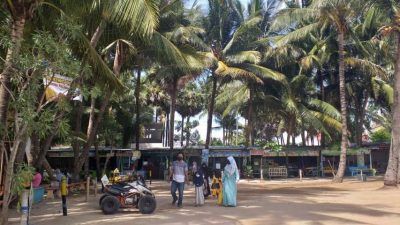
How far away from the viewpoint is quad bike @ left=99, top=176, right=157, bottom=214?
11516 mm

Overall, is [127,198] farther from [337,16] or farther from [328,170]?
[328,170]

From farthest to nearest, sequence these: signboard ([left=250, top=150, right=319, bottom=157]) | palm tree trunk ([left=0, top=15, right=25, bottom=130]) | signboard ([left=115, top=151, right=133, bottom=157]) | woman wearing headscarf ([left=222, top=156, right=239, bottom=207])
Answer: signboard ([left=250, top=150, right=319, bottom=157]), signboard ([left=115, top=151, right=133, bottom=157]), woman wearing headscarf ([left=222, top=156, right=239, bottom=207]), palm tree trunk ([left=0, top=15, right=25, bottom=130])

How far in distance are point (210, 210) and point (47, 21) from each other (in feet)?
20.0

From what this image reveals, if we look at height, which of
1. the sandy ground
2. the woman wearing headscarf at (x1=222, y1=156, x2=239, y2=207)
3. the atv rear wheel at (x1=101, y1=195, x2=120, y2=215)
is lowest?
the sandy ground

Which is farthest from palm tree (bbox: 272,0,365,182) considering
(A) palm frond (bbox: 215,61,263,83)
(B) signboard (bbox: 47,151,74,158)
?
(B) signboard (bbox: 47,151,74,158)

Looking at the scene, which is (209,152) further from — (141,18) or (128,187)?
(141,18)

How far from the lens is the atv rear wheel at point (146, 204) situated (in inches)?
452

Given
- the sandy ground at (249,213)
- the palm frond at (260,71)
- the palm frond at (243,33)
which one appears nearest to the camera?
the sandy ground at (249,213)

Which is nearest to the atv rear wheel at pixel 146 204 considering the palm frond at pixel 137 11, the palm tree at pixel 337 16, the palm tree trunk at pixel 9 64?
the palm frond at pixel 137 11

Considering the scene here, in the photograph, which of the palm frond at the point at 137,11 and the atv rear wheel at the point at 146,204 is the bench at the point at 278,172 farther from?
the palm frond at the point at 137,11

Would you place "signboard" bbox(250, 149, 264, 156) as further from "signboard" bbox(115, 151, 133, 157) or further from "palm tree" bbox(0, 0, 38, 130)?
"palm tree" bbox(0, 0, 38, 130)

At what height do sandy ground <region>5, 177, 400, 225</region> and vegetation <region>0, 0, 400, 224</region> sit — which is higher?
vegetation <region>0, 0, 400, 224</region>

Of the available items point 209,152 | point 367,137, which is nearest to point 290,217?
point 209,152

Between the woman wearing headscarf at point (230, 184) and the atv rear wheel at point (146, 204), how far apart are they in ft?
7.90
